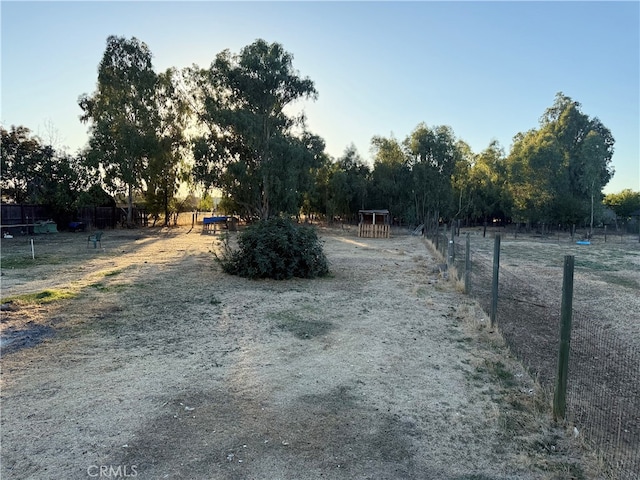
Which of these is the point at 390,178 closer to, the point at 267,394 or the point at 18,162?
the point at 18,162

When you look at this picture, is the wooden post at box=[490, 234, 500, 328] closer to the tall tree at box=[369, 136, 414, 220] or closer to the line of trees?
the line of trees

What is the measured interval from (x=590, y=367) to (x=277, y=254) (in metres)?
7.54

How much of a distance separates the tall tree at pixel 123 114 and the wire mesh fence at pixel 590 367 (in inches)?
1175

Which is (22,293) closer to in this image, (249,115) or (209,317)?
(209,317)

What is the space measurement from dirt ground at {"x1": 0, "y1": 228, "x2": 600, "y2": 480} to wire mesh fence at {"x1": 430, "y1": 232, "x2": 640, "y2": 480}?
244mm

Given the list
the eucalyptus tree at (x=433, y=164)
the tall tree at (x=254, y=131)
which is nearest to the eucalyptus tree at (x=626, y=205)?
the eucalyptus tree at (x=433, y=164)

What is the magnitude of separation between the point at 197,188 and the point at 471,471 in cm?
3432

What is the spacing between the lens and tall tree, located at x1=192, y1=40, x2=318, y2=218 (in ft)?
100

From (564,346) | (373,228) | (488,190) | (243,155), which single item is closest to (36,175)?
(243,155)

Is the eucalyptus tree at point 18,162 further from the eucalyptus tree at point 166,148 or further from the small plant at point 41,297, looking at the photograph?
the small plant at point 41,297

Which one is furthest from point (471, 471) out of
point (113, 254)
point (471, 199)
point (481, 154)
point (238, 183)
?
point (481, 154)

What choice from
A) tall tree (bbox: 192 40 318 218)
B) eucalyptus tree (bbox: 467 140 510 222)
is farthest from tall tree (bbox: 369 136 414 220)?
tall tree (bbox: 192 40 318 218)

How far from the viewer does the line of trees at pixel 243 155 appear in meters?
30.1

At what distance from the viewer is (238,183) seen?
104 feet
